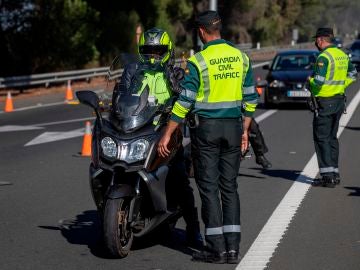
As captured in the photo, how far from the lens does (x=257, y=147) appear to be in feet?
40.6

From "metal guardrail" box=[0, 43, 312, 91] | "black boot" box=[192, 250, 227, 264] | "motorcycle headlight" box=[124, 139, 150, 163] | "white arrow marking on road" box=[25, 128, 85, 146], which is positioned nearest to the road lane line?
"black boot" box=[192, 250, 227, 264]

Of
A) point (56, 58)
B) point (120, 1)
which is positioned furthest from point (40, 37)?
point (120, 1)

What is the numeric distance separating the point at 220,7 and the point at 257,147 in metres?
51.3

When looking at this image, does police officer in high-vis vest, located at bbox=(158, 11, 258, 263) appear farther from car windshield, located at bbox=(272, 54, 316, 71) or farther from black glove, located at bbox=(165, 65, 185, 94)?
car windshield, located at bbox=(272, 54, 316, 71)

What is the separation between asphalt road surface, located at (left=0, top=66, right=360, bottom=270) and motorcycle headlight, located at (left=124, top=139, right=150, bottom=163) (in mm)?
821

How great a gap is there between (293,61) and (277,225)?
678 inches

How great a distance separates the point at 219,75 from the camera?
6930 millimetres

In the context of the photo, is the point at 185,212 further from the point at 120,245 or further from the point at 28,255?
the point at 28,255

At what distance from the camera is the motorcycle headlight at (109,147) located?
7.15m

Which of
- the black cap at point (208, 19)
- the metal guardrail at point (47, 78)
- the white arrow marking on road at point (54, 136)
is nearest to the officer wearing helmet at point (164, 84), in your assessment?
the black cap at point (208, 19)

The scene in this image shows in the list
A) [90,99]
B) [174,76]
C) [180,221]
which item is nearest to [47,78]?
[180,221]

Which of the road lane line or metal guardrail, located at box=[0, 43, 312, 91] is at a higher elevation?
the road lane line

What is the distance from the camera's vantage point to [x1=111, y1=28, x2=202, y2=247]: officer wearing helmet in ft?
24.9

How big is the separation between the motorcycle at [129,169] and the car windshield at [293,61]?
1788 centimetres
